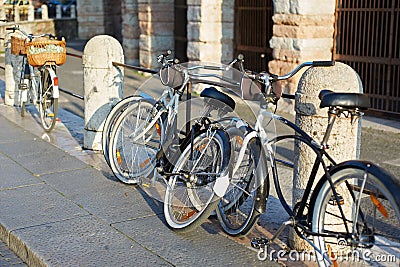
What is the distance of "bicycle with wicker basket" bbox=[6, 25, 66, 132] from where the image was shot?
8.86 metres

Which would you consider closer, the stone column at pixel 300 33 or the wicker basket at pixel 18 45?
the wicker basket at pixel 18 45

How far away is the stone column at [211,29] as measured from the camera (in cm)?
1388

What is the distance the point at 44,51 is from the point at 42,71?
1.58 ft

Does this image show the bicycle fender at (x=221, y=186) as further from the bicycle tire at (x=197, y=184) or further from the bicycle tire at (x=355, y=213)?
the bicycle tire at (x=355, y=213)

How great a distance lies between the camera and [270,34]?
13266 mm

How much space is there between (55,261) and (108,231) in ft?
2.15

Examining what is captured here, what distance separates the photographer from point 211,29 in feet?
45.9

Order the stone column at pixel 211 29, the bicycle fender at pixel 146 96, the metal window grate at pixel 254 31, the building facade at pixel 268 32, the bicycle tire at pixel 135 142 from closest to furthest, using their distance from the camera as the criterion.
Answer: the bicycle tire at pixel 135 142 < the bicycle fender at pixel 146 96 < the building facade at pixel 268 32 < the metal window grate at pixel 254 31 < the stone column at pixel 211 29

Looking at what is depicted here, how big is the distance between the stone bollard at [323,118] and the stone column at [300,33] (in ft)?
21.3

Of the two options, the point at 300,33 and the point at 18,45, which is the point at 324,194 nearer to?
the point at 18,45

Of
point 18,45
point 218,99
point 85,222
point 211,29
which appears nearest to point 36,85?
point 18,45

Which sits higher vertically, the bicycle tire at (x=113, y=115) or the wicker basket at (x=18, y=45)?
the wicker basket at (x=18, y=45)

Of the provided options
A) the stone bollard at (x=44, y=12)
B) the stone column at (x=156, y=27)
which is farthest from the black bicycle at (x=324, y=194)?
the stone bollard at (x=44, y=12)

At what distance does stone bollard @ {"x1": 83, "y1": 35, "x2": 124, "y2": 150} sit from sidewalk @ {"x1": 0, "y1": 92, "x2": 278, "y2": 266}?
330mm
